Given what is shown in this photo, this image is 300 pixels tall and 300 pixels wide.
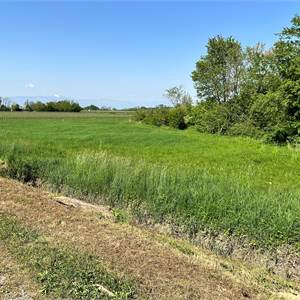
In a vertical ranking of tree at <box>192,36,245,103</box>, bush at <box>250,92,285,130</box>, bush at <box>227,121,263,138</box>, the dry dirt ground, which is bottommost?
bush at <box>227,121,263,138</box>

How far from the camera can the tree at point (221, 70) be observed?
37.8 m

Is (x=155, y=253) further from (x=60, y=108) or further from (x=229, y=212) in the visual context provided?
(x=60, y=108)

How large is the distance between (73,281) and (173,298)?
97 cm

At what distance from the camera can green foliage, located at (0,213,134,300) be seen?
3.90 meters

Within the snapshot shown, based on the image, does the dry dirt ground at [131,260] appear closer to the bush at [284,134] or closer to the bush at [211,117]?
the bush at [284,134]

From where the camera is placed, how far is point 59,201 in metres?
7.51

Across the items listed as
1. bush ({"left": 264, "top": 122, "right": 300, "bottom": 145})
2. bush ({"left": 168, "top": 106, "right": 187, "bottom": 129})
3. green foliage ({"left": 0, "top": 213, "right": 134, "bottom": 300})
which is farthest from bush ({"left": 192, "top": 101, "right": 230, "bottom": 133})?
green foliage ({"left": 0, "top": 213, "right": 134, "bottom": 300})

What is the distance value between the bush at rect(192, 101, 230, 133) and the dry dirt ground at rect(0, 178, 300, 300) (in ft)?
103

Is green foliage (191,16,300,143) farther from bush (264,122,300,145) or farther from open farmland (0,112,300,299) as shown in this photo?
open farmland (0,112,300,299)

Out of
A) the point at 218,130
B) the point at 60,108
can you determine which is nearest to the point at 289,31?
the point at 218,130

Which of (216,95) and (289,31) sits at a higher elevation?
(289,31)

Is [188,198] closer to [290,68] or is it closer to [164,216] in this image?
[164,216]

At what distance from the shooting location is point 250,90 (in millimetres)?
34844

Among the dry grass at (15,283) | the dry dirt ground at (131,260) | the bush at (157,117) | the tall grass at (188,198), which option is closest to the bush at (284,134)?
the tall grass at (188,198)
